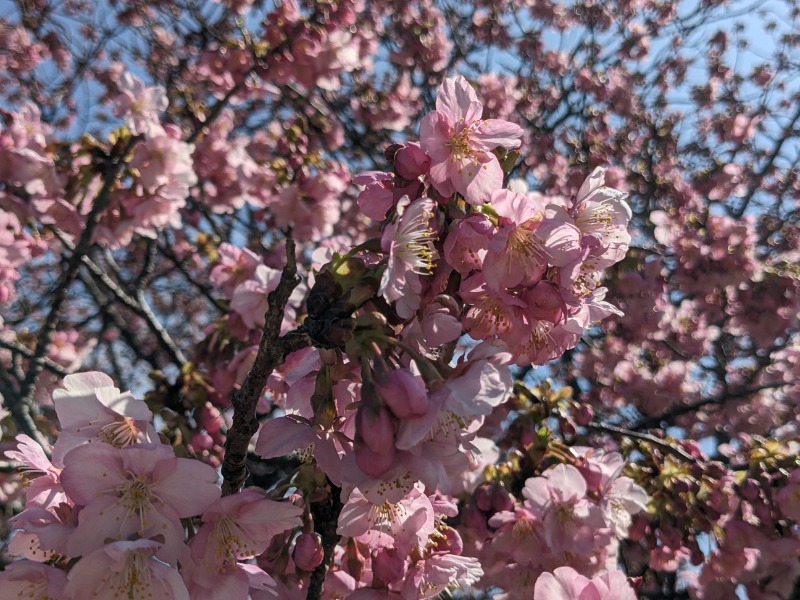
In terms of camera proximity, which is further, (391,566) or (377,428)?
(391,566)

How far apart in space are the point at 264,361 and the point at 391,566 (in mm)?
560

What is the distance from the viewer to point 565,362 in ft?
19.6

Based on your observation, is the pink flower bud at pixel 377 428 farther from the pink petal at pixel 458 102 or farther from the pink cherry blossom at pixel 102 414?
the pink petal at pixel 458 102

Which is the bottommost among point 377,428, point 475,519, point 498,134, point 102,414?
point 475,519

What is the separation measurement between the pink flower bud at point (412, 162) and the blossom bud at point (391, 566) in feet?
2.59

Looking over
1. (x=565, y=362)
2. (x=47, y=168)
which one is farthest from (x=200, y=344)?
(x=565, y=362)

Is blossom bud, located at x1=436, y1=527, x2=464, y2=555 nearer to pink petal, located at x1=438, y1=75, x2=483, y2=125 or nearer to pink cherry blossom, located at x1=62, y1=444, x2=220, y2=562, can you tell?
pink cherry blossom, located at x1=62, y1=444, x2=220, y2=562

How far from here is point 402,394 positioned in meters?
0.86

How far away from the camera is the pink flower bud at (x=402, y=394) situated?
862 millimetres

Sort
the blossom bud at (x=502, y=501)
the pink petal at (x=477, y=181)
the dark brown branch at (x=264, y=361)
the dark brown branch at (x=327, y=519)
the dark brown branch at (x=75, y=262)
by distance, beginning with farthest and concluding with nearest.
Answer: the dark brown branch at (x=75, y=262)
the blossom bud at (x=502, y=501)
the dark brown branch at (x=327, y=519)
the pink petal at (x=477, y=181)
the dark brown branch at (x=264, y=361)

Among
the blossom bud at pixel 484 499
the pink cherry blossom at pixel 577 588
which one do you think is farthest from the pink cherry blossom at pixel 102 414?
the blossom bud at pixel 484 499

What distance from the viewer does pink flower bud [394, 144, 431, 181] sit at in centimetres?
108

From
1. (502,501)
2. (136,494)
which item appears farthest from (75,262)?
(502,501)

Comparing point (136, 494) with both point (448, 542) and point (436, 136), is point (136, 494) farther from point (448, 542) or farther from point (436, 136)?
point (436, 136)
